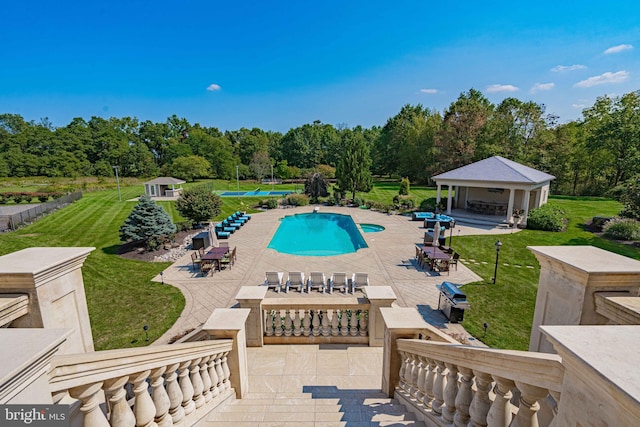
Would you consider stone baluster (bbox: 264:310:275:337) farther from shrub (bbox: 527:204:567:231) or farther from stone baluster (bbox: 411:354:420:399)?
shrub (bbox: 527:204:567:231)

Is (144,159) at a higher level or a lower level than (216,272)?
higher

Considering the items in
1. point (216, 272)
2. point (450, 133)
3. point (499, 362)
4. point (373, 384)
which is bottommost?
point (216, 272)

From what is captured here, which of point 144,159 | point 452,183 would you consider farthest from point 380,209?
point 144,159

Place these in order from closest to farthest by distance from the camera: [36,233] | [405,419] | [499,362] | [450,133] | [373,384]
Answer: [499,362], [405,419], [373,384], [36,233], [450,133]

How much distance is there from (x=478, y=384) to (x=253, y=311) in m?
4.29

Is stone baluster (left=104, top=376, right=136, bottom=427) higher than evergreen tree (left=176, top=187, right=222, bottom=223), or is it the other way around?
stone baluster (left=104, top=376, right=136, bottom=427)

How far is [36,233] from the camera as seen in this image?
1877cm

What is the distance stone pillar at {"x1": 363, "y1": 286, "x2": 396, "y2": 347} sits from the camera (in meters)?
5.64

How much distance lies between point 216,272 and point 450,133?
38.1 metres

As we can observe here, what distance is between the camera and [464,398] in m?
2.58

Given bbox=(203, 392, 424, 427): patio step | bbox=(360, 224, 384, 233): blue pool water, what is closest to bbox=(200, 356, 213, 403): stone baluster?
bbox=(203, 392, 424, 427): patio step

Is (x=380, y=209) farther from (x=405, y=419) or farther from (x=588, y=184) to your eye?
(x=588, y=184)

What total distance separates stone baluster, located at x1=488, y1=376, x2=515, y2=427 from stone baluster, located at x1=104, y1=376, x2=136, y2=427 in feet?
8.88

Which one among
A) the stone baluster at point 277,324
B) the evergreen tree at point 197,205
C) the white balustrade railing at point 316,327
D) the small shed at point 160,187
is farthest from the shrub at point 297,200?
the white balustrade railing at point 316,327
